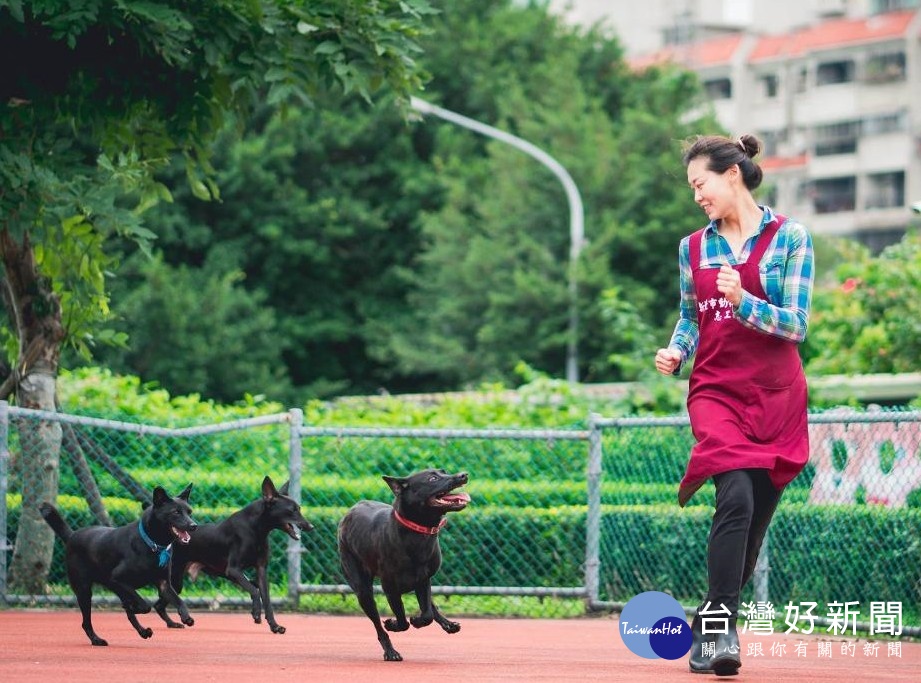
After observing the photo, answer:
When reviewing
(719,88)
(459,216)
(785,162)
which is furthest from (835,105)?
(459,216)

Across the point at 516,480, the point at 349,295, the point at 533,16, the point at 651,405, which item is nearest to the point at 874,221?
the point at 533,16

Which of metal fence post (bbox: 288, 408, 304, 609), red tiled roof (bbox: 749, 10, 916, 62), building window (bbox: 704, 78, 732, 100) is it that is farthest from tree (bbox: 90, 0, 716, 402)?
building window (bbox: 704, 78, 732, 100)

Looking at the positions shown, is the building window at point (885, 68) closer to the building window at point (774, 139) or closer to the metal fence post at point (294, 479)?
the building window at point (774, 139)

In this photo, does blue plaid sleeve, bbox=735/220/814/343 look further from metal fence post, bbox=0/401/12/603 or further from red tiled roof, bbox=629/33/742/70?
red tiled roof, bbox=629/33/742/70

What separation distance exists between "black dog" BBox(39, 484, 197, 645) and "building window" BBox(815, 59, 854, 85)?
6963cm

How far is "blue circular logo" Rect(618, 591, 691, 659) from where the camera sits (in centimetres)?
743

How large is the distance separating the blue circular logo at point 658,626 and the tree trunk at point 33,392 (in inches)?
202

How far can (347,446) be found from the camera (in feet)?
42.0

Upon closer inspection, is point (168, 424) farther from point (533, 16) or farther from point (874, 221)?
point (874, 221)

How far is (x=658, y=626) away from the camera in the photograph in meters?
7.50

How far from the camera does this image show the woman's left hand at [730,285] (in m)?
6.51

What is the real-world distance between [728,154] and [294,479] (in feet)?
16.5

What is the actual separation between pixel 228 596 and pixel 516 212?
84.4ft

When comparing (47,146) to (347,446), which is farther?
(347,446)
